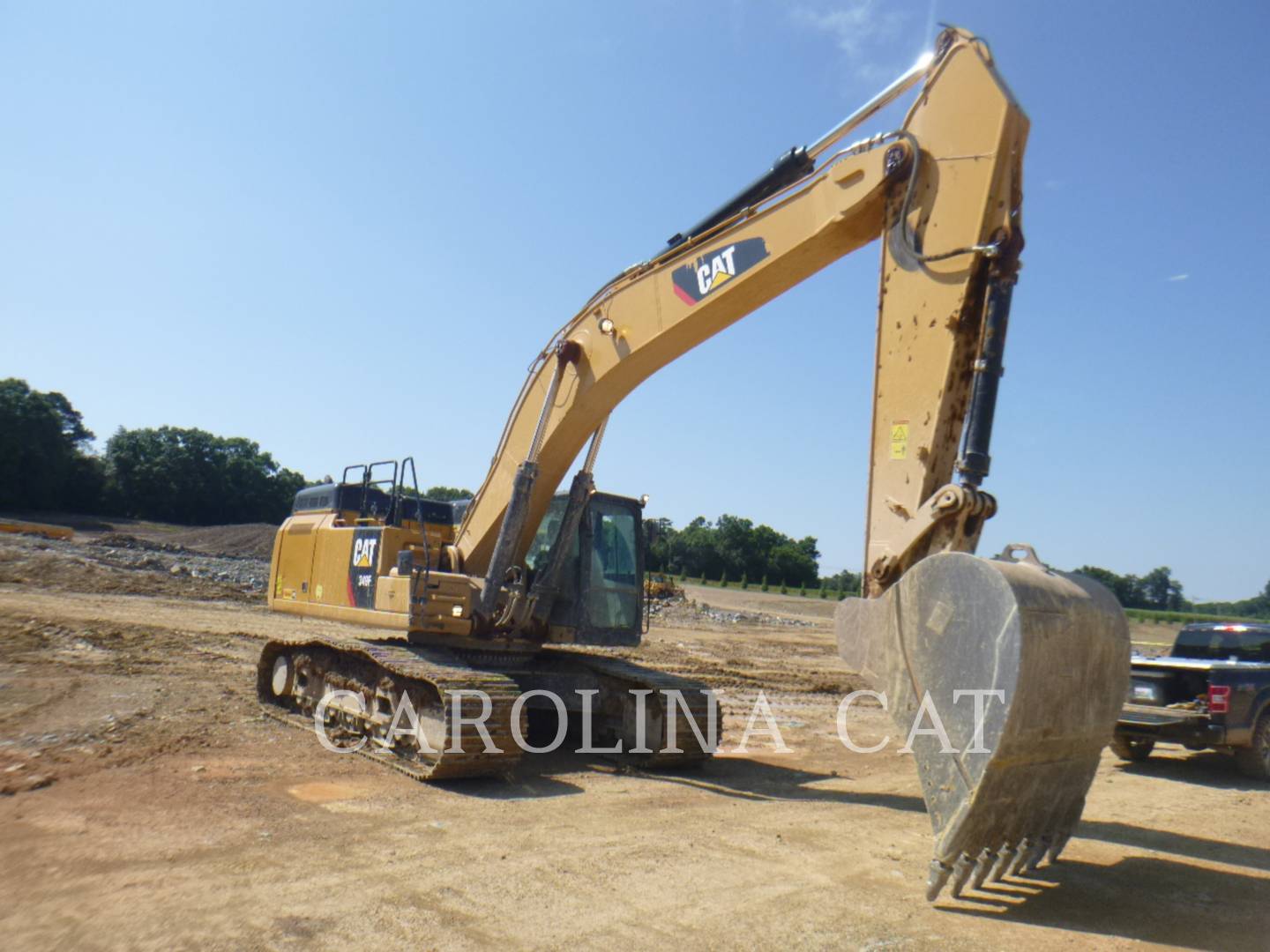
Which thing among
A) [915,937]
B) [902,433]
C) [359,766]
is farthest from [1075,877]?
[359,766]

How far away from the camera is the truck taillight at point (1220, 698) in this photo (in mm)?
9562

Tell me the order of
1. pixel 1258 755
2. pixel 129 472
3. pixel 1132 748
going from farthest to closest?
pixel 129 472 → pixel 1132 748 → pixel 1258 755

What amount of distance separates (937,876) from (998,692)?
104cm

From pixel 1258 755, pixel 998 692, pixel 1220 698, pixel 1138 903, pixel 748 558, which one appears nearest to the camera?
pixel 998 692

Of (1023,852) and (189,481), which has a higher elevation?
(189,481)

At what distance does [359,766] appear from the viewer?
8391 millimetres

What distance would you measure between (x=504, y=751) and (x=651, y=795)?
131 cm

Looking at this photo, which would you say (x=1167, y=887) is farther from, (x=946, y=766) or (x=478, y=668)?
(x=478, y=668)

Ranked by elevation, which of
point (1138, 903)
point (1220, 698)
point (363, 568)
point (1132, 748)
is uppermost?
point (363, 568)

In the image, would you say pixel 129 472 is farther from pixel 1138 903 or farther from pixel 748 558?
pixel 1138 903

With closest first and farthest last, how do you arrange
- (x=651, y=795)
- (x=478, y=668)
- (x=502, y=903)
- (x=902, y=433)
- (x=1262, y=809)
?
(x=502, y=903), (x=902, y=433), (x=651, y=795), (x=1262, y=809), (x=478, y=668)

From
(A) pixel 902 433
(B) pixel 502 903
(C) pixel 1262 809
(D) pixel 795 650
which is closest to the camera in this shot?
(B) pixel 502 903

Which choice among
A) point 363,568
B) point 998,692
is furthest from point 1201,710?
point 363,568

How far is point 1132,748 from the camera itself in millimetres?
10789
